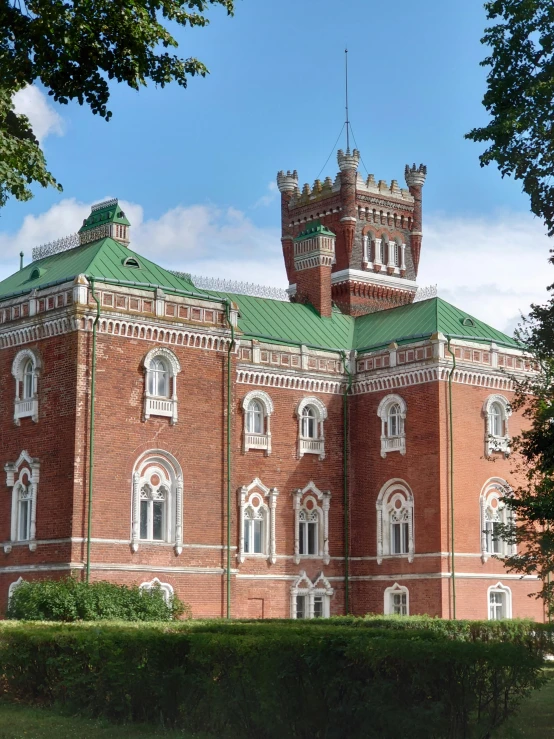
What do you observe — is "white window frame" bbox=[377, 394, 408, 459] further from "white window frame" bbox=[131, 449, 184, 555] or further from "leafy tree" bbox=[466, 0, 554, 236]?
"leafy tree" bbox=[466, 0, 554, 236]

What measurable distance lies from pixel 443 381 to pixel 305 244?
11.9m

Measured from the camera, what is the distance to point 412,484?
159 feet

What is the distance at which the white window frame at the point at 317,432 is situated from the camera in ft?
164

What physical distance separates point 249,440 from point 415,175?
25.6m

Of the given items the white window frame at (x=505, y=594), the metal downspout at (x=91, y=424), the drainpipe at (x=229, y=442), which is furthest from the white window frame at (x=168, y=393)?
the white window frame at (x=505, y=594)

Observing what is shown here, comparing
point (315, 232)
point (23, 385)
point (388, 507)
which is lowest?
point (388, 507)

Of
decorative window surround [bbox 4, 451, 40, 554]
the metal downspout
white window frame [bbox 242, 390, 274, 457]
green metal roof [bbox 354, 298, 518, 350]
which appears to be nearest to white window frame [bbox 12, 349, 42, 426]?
decorative window surround [bbox 4, 451, 40, 554]

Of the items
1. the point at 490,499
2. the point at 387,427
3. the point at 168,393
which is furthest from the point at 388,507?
the point at 168,393

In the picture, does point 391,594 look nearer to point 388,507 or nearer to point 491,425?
point 388,507

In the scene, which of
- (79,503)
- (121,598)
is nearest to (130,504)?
(79,503)

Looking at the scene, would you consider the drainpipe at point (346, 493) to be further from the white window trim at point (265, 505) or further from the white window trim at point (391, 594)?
the white window trim at point (265, 505)

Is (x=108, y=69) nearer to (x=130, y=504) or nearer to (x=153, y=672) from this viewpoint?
(x=153, y=672)

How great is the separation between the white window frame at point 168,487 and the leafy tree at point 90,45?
76.5 feet

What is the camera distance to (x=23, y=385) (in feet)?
143
